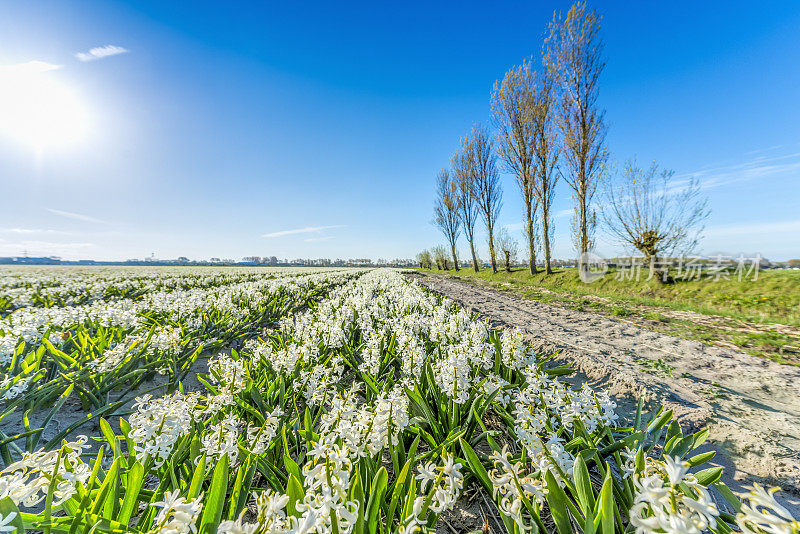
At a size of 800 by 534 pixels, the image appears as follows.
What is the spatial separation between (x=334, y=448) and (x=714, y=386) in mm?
4986

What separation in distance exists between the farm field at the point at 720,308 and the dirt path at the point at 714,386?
0.83 m

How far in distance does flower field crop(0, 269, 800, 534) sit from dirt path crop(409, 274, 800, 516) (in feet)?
1.37

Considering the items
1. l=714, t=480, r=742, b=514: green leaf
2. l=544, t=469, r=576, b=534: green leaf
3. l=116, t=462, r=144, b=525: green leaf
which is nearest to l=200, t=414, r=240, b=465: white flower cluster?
l=116, t=462, r=144, b=525: green leaf

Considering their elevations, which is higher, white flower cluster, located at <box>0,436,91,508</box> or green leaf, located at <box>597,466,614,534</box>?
white flower cluster, located at <box>0,436,91,508</box>

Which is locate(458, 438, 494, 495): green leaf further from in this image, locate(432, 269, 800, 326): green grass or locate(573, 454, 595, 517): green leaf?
locate(432, 269, 800, 326): green grass

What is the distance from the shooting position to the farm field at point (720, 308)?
217 inches

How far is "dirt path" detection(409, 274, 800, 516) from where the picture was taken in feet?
7.85

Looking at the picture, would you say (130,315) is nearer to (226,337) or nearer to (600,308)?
(226,337)

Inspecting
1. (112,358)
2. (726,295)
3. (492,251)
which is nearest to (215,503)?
(112,358)

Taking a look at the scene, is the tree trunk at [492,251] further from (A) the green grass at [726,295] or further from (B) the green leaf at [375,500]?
(B) the green leaf at [375,500]

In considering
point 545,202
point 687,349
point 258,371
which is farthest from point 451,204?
point 258,371

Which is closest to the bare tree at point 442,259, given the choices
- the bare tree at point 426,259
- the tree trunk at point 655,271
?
the bare tree at point 426,259

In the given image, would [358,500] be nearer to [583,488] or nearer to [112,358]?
[583,488]

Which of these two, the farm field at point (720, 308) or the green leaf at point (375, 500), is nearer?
the green leaf at point (375, 500)
